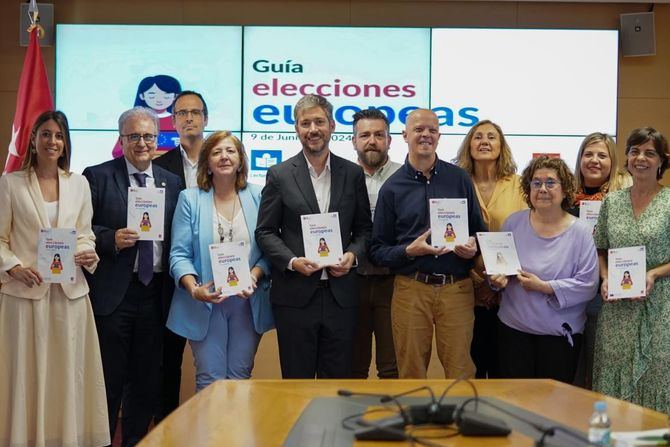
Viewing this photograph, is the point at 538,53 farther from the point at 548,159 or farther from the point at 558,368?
the point at 558,368

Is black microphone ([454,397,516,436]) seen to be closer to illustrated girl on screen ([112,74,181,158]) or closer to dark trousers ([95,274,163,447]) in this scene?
dark trousers ([95,274,163,447])

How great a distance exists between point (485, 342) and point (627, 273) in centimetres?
102

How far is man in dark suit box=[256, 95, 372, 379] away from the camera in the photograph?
393 centimetres

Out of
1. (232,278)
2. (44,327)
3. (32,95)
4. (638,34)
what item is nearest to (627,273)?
(232,278)

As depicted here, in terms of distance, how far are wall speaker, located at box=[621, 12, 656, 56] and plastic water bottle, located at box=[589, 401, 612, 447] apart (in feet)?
17.1

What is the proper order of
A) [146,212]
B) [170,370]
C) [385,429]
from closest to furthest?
[385,429] < [146,212] < [170,370]

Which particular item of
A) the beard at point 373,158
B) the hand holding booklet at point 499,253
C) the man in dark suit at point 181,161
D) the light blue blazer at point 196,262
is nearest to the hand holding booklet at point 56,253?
the light blue blazer at point 196,262

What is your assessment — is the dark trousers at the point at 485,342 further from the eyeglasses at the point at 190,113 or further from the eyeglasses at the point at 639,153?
the eyeglasses at the point at 190,113

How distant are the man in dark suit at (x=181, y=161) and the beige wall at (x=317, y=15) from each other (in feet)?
5.77

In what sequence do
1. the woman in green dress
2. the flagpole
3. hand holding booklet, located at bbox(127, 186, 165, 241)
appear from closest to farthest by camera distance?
the woman in green dress
hand holding booklet, located at bbox(127, 186, 165, 241)
the flagpole

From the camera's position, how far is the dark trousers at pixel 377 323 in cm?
450

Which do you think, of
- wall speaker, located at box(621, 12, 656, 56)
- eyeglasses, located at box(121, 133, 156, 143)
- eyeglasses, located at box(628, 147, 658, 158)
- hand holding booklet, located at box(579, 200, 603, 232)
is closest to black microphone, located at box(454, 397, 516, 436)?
eyeglasses, located at box(628, 147, 658, 158)

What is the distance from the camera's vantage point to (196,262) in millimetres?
4016

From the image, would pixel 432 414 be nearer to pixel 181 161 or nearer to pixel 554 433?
pixel 554 433
